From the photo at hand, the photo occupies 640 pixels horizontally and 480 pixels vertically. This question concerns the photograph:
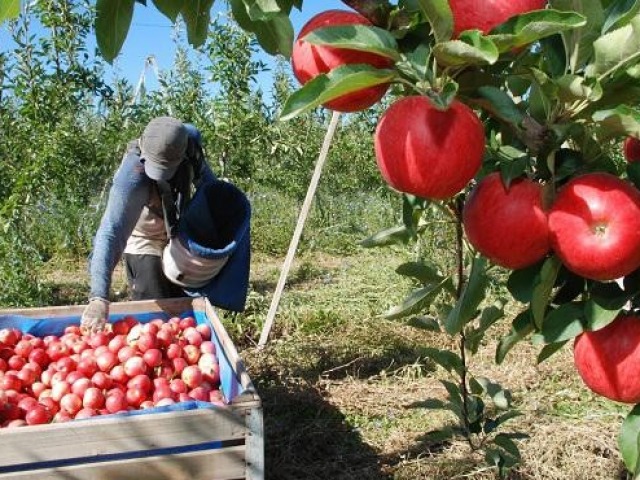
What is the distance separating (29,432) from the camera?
5.56ft

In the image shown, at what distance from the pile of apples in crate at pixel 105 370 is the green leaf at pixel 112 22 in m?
1.40

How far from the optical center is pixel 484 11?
0.66m

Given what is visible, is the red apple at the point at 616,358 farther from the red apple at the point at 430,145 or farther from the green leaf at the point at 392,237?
the green leaf at the point at 392,237

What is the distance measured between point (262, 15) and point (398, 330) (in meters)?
3.97

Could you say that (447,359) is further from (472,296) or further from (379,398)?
(379,398)

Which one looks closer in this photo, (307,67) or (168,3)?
(307,67)

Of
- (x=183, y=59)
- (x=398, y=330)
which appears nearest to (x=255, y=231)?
(x=183, y=59)

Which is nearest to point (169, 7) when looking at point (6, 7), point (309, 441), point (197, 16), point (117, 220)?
point (197, 16)

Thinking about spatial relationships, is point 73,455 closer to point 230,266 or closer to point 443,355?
point 443,355

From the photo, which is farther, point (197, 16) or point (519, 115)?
point (197, 16)

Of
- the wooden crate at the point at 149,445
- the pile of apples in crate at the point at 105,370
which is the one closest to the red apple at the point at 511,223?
the wooden crate at the point at 149,445

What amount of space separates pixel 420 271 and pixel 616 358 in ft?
2.22

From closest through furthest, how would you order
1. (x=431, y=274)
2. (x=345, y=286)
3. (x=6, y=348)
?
(x=431, y=274), (x=6, y=348), (x=345, y=286)

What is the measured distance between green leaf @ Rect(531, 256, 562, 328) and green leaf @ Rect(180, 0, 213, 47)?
0.51 m
